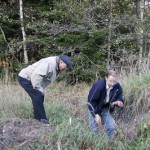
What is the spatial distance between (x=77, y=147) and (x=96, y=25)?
26.4 feet

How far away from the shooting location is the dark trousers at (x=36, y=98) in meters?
5.81

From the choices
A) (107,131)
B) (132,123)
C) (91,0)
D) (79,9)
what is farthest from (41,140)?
(91,0)

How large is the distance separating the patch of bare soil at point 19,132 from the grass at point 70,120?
0.30ft

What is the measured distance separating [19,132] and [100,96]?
56.9 inches

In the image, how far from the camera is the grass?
5078 mm

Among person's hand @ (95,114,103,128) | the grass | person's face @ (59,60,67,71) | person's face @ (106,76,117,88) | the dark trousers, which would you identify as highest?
person's face @ (59,60,67,71)

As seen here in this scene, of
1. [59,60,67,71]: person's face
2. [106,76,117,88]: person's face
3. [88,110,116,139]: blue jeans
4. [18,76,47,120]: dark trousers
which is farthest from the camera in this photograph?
[18,76,47,120]: dark trousers

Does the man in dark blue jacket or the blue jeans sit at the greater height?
the man in dark blue jacket

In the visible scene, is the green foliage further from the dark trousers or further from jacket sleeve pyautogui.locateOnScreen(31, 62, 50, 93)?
jacket sleeve pyautogui.locateOnScreen(31, 62, 50, 93)

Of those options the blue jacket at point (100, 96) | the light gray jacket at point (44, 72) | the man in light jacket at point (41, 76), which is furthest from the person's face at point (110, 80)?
the light gray jacket at point (44, 72)

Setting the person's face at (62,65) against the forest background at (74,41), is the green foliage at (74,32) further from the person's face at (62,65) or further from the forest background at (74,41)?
the person's face at (62,65)

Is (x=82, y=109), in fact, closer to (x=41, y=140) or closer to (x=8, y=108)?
(x=8, y=108)

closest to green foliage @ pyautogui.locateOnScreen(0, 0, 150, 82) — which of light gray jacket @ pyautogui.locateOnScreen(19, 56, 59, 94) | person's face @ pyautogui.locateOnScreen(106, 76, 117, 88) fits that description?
light gray jacket @ pyautogui.locateOnScreen(19, 56, 59, 94)

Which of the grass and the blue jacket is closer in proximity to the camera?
the grass
